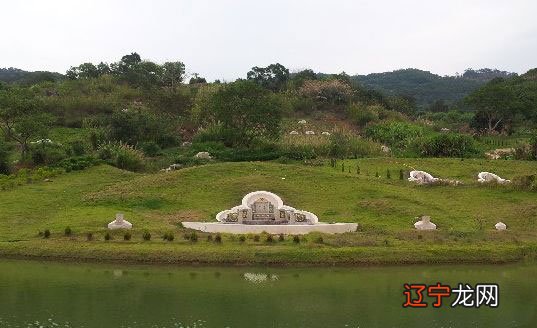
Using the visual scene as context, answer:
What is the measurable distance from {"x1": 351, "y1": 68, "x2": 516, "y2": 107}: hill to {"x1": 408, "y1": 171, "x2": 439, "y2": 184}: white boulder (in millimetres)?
87691

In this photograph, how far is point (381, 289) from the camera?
61.0 ft

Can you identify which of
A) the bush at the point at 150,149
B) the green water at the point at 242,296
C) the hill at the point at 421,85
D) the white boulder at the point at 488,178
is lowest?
the green water at the point at 242,296

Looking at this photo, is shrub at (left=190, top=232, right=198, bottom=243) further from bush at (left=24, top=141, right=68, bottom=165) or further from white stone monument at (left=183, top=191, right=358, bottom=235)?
bush at (left=24, top=141, right=68, bottom=165)

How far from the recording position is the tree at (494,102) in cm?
6241

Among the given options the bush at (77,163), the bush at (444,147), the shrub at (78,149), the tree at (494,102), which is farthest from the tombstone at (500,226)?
the tree at (494,102)

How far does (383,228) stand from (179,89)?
1861 inches

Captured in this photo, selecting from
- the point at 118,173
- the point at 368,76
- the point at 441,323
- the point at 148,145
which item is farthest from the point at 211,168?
the point at 368,76

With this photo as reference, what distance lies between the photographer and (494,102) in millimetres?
62594

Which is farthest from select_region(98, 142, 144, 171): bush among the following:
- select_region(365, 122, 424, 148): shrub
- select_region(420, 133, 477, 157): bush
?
select_region(365, 122, 424, 148): shrub

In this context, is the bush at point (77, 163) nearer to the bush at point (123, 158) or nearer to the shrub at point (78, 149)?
the bush at point (123, 158)

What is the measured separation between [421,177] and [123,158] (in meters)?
18.4

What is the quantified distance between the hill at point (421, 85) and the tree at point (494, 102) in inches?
2124

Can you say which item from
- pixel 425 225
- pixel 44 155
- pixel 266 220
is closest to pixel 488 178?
pixel 425 225

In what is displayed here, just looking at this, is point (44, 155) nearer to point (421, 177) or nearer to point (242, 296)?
point (421, 177)
